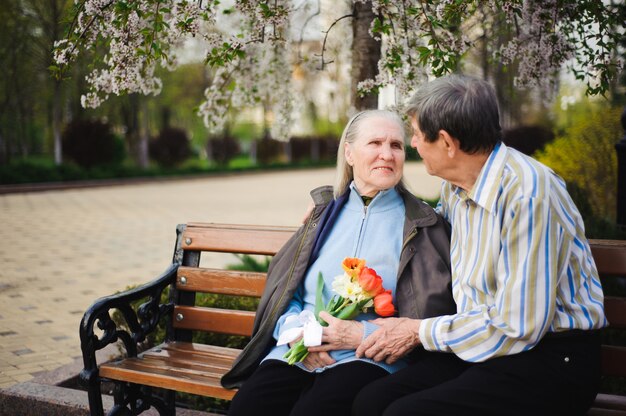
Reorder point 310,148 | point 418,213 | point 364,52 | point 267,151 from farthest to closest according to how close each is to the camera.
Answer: point 310,148 < point 267,151 < point 364,52 < point 418,213

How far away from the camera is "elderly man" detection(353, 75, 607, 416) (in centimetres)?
218

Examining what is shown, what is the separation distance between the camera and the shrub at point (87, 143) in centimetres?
2684

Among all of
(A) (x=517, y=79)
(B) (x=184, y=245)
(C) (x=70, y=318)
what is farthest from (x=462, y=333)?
(C) (x=70, y=318)

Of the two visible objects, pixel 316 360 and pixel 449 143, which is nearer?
pixel 449 143

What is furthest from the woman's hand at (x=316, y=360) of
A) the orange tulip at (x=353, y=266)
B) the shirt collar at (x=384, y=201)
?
the shirt collar at (x=384, y=201)

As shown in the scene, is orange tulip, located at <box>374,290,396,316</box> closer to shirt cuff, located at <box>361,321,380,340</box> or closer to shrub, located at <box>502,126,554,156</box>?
shirt cuff, located at <box>361,321,380,340</box>

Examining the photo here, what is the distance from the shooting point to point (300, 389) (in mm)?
2732

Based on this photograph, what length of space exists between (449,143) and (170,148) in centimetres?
3129

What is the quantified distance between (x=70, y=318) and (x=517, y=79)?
452cm

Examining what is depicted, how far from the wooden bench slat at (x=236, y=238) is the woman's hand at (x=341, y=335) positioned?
77 cm

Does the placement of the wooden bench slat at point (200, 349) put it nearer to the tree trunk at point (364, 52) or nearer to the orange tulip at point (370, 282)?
the orange tulip at point (370, 282)

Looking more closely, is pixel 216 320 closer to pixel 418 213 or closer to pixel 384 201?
pixel 384 201

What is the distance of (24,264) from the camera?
29.0ft

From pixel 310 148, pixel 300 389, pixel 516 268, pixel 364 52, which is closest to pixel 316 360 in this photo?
pixel 300 389
